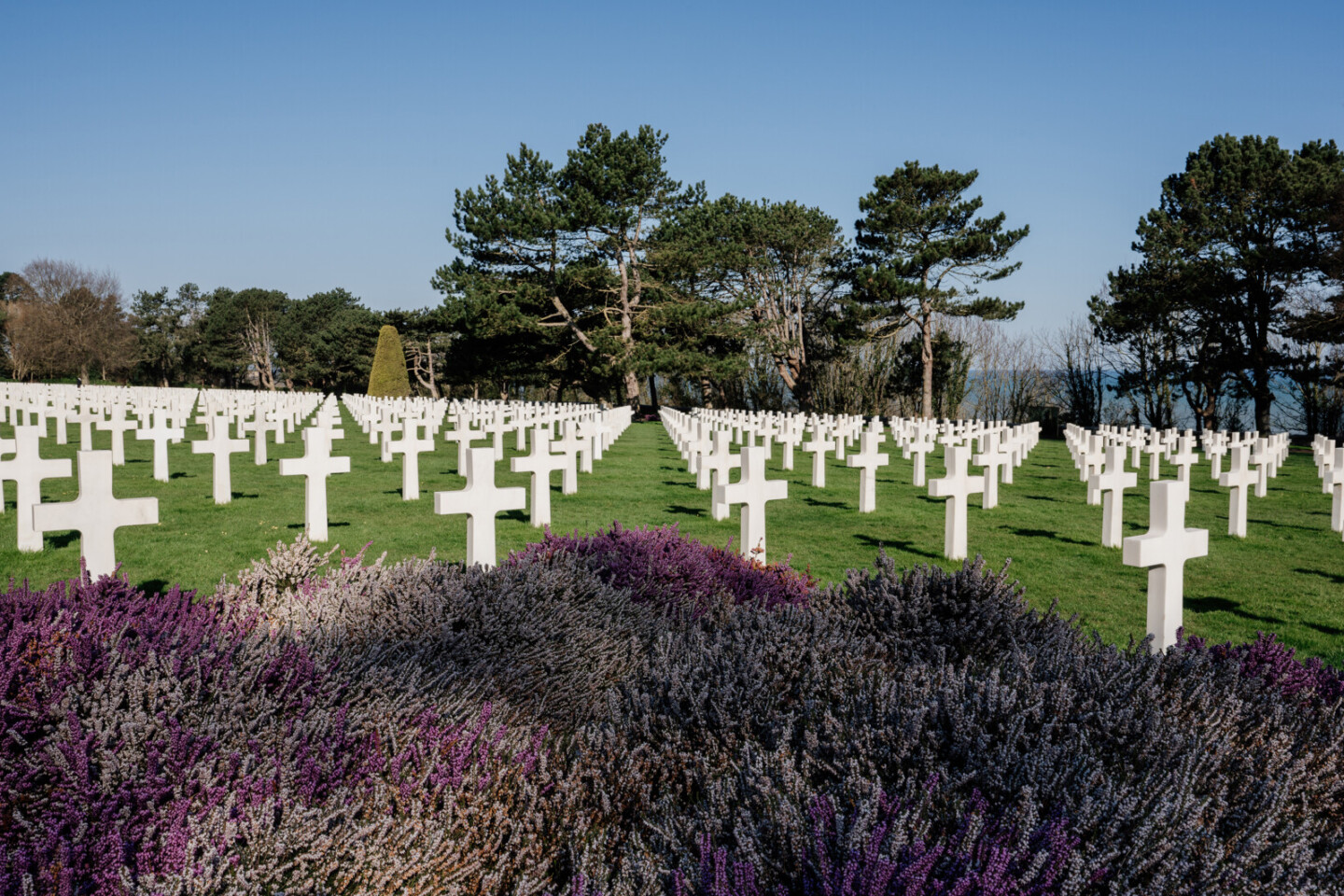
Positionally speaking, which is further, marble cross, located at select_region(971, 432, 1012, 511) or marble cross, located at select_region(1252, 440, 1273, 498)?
marble cross, located at select_region(1252, 440, 1273, 498)

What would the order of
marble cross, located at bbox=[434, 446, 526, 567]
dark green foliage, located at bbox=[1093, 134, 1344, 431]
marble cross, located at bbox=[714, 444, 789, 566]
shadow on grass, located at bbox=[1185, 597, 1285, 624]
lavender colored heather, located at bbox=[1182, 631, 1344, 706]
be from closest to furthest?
lavender colored heather, located at bbox=[1182, 631, 1344, 706], marble cross, located at bbox=[434, 446, 526, 567], shadow on grass, located at bbox=[1185, 597, 1285, 624], marble cross, located at bbox=[714, 444, 789, 566], dark green foliage, located at bbox=[1093, 134, 1344, 431]

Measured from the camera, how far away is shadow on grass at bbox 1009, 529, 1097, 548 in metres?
9.29

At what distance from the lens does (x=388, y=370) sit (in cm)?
5416

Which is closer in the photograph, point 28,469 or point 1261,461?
point 28,469

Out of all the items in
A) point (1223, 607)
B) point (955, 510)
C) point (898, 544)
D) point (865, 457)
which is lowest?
point (1223, 607)

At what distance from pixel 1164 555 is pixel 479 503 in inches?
166

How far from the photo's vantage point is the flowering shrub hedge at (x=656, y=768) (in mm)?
1820

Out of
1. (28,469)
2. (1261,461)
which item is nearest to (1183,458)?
(1261,461)

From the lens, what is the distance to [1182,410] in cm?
4397

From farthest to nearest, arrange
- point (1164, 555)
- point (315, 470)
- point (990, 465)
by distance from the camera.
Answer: point (990, 465) → point (315, 470) → point (1164, 555)

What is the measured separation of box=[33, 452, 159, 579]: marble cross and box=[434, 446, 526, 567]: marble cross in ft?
5.88

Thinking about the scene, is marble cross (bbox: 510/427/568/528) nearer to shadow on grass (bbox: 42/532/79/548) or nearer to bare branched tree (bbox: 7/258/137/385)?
shadow on grass (bbox: 42/532/79/548)

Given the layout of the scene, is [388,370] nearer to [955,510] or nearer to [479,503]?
[955,510]

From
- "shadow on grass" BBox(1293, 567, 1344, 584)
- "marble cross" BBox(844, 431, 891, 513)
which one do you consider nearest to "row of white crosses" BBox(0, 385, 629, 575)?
"marble cross" BBox(844, 431, 891, 513)
